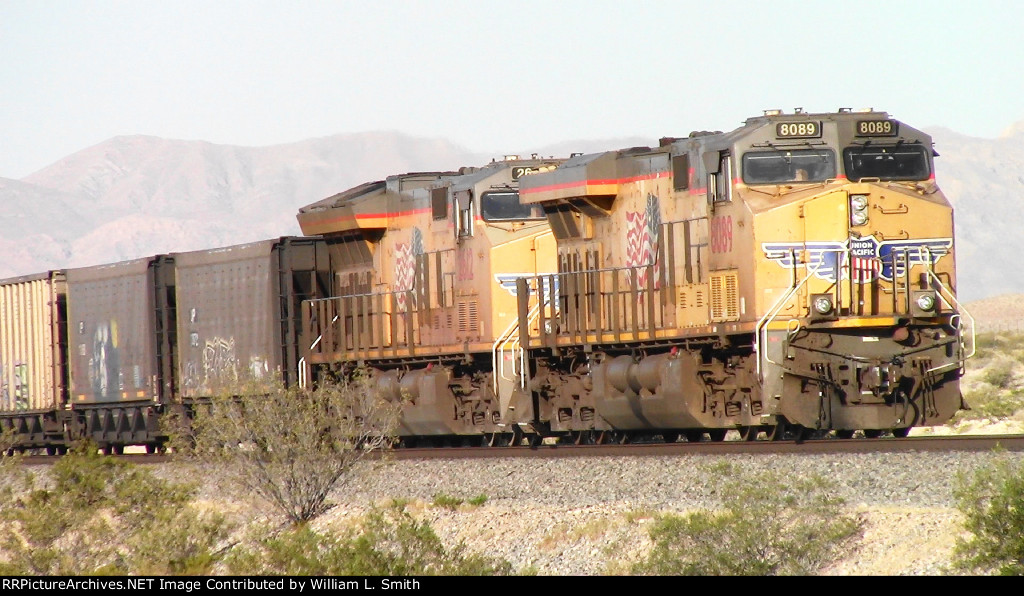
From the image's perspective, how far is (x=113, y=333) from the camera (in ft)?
92.6

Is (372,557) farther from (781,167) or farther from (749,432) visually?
A: (781,167)

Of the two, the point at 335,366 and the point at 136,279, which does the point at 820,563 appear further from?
the point at 136,279

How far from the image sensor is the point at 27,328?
3077 centimetres

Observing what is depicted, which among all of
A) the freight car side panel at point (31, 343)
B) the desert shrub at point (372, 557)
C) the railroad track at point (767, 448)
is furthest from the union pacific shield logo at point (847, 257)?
the freight car side panel at point (31, 343)

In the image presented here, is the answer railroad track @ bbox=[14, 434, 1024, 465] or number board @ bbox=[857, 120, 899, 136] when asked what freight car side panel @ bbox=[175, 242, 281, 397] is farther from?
number board @ bbox=[857, 120, 899, 136]

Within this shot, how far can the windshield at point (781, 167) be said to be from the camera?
667 inches

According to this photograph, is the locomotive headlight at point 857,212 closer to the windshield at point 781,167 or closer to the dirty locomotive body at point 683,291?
the dirty locomotive body at point 683,291

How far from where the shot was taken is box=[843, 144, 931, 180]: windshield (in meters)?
16.9

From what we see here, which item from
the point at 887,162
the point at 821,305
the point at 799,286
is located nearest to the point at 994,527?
the point at 821,305

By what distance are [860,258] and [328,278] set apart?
37.1 feet

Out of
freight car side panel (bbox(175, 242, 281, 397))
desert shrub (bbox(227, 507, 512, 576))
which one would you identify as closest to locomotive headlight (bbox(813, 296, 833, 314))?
desert shrub (bbox(227, 507, 512, 576))

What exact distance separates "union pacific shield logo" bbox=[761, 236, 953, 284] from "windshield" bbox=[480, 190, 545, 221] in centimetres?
569

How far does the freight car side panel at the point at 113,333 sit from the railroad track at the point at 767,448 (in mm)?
8944

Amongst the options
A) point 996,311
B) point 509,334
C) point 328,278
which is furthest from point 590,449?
point 996,311
